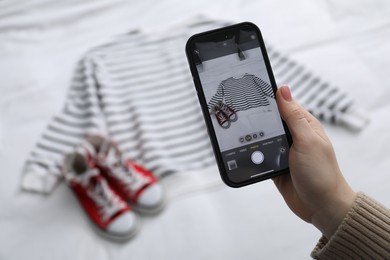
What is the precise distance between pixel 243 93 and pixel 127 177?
0.37 metres

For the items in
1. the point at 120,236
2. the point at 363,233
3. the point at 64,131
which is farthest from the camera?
the point at 64,131

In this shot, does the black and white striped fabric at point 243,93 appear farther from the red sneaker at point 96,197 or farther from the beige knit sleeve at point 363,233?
the red sneaker at point 96,197

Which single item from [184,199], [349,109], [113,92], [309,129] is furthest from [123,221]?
[349,109]

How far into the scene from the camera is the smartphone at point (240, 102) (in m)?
0.63

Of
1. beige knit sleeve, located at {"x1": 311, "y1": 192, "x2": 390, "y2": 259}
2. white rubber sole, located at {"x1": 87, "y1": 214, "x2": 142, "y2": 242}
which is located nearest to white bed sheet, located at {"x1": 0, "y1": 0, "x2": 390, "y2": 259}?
white rubber sole, located at {"x1": 87, "y1": 214, "x2": 142, "y2": 242}

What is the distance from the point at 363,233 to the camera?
0.57m

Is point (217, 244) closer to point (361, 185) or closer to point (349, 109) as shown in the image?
point (361, 185)

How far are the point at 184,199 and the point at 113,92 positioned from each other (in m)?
0.31

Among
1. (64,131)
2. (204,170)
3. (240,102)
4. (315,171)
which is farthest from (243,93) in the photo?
(64,131)

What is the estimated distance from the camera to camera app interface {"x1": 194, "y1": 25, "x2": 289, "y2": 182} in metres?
0.63

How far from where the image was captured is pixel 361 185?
34.4 inches

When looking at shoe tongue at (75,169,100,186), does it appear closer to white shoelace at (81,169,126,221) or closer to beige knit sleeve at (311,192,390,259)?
white shoelace at (81,169,126,221)

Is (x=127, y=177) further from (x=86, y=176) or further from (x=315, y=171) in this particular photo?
(x=315, y=171)

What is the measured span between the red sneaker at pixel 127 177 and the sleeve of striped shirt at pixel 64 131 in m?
0.07
